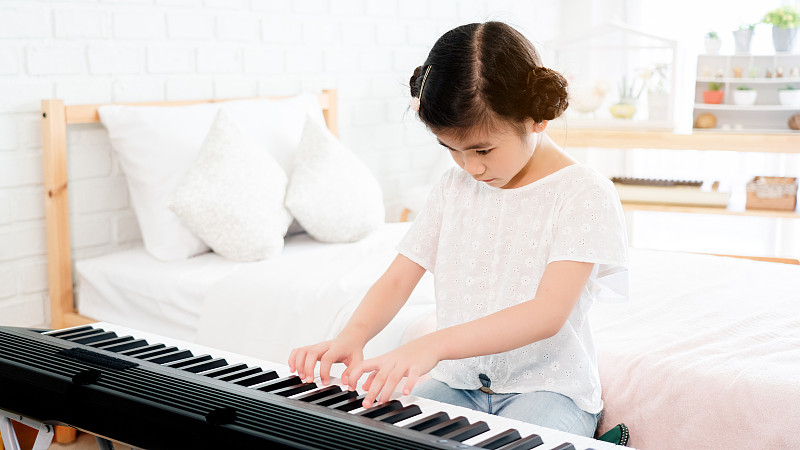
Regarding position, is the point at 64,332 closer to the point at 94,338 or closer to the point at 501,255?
the point at 94,338

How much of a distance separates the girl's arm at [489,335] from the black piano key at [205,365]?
0.60 ft

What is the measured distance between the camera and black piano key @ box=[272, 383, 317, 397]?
105 centimetres

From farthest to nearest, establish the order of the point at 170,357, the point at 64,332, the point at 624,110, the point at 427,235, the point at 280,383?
the point at 624,110, the point at 427,235, the point at 64,332, the point at 170,357, the point at 280,383

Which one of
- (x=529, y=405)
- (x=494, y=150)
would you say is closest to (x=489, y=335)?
(x=529, y=405)

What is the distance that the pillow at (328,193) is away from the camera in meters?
2.46

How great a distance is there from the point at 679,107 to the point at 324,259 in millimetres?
2776

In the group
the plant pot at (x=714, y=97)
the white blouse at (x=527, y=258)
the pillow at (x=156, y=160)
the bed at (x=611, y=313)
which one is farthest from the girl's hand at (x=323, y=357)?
the plant pot at (x=714, y=97)

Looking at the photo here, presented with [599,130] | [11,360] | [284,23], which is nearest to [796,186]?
[599,130]

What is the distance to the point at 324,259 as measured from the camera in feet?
7.45

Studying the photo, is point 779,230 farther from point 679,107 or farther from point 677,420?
point 677,420

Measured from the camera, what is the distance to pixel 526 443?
0.88m

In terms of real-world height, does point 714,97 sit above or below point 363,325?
above

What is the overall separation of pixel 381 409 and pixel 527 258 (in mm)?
434

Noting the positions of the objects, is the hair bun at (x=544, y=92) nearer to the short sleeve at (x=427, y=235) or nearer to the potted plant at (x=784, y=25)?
the short sleeve at (x=427, y=235)
